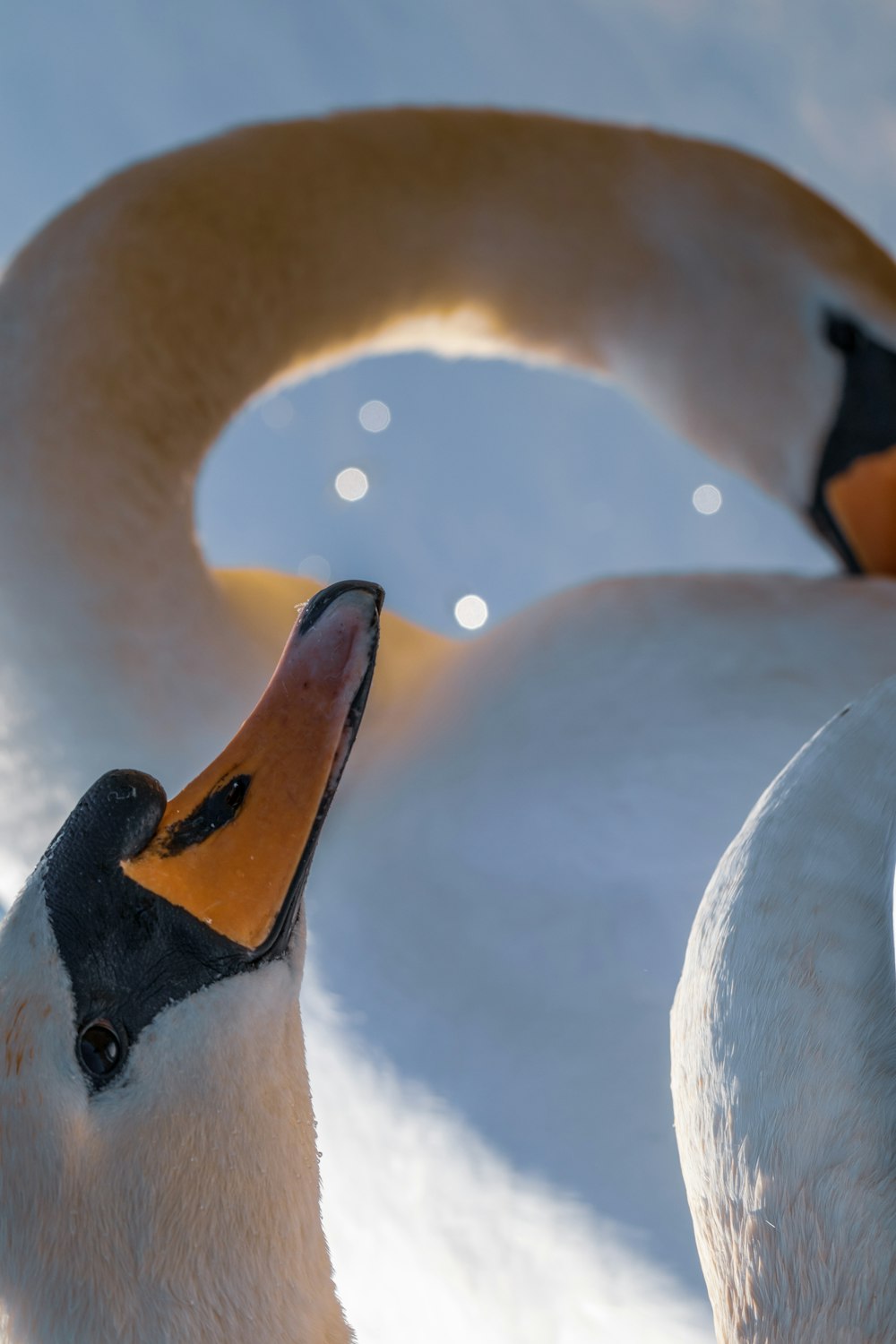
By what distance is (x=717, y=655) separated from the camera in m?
1.59

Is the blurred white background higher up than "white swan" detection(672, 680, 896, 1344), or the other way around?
the blurred white background

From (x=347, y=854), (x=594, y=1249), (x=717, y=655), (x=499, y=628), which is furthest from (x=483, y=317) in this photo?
(x=594, y=1249)

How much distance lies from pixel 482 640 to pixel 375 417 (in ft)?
4.27

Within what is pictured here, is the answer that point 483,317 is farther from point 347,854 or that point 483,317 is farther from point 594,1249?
point 594,1249

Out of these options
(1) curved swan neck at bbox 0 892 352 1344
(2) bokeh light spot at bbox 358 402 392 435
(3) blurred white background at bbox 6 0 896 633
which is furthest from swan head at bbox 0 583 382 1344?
(2) bokeh light spot at bbox 358 402 392 435

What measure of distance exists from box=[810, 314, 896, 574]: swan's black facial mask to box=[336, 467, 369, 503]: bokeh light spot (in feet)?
3.49

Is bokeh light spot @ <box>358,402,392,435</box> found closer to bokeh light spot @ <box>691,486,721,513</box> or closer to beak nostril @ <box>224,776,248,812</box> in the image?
bokeh light spot @ <box>691,486,721,513</box>

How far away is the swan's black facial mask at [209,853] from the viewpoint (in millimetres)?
979

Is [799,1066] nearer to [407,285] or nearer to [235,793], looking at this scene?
[235,793]

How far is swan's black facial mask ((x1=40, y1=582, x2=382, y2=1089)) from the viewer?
98 centimetres

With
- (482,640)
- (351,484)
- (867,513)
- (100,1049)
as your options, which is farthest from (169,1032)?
(351,484)

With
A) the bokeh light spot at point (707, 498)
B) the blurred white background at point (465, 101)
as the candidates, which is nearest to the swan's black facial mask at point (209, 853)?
the blurred white background at point (465, 101)

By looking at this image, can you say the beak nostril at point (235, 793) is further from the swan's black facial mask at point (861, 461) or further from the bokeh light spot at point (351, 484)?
the bokeh light spot at point (351, 484)

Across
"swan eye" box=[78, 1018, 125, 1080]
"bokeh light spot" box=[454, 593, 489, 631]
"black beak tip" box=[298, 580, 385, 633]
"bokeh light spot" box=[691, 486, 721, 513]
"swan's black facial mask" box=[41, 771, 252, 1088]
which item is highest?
"bokeh light spot" box=[691, 486, 721, 513]
